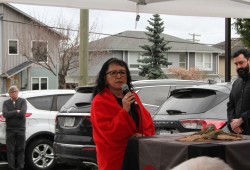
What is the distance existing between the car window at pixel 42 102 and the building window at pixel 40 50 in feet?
91.2

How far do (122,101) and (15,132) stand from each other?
692 centimetres

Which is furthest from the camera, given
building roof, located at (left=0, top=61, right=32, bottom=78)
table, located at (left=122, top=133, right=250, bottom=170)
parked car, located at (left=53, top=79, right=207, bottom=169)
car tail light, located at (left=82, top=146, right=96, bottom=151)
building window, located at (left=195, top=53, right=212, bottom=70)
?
building window, located at (left=195, top=53, right=212, bottom=70)

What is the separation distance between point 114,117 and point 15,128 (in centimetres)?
690

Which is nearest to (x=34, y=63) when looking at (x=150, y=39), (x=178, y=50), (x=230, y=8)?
(x=150, y=39)

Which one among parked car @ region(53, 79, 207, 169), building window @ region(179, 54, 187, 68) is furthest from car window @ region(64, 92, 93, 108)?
building window @ region(179, 54, 187, 68)

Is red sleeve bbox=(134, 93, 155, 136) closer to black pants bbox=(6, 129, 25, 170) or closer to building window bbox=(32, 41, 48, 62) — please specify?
black pants bbox=(6, 129, 25, 170)

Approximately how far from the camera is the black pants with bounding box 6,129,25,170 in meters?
10.3

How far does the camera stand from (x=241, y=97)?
17.1 feet

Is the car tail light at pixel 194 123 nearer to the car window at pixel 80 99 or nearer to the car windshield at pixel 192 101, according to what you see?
the car windshield at pixel 192 101

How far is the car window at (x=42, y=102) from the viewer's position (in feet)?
37.6

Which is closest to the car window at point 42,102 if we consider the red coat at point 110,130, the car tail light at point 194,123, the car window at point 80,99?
the car window at point 80,99

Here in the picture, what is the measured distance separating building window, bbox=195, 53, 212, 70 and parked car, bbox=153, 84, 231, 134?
4780 centimetres

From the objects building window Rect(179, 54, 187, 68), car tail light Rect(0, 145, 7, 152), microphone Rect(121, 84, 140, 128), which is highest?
building window Rect(179, 54, 187, 68)

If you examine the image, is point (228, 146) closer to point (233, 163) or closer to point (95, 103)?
point (233, 163)
